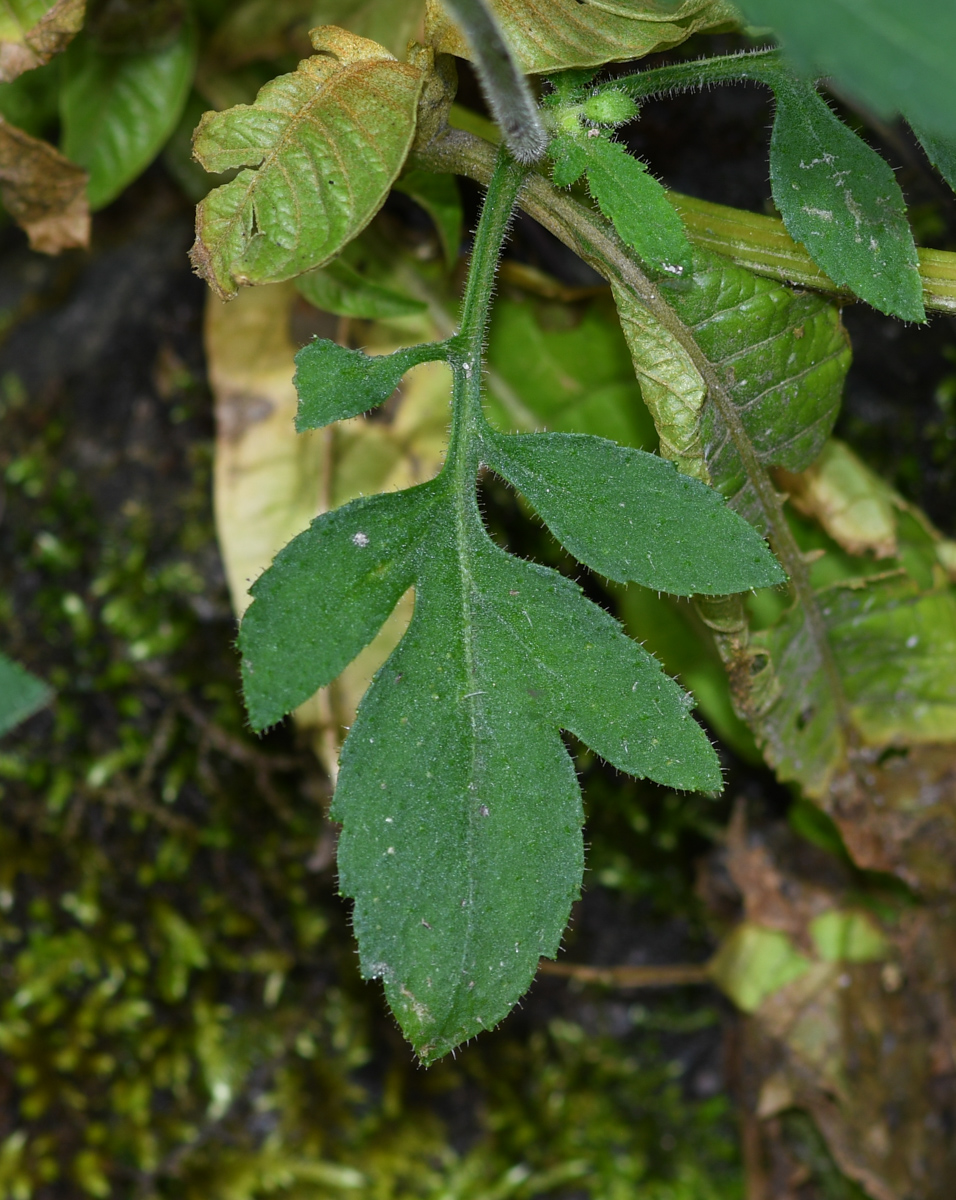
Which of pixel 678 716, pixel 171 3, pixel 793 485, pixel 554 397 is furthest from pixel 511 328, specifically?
pixel 678 716

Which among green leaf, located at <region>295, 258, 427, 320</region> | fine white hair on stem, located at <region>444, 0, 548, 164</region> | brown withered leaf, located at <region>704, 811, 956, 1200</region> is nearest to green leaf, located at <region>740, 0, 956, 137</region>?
fine white hair on stem, located at <region>444, 0, 548, 164</region>

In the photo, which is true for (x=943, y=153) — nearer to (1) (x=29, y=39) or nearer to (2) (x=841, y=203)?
(2) (x=841, y=203)

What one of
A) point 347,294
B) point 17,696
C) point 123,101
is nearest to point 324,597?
point 17,696

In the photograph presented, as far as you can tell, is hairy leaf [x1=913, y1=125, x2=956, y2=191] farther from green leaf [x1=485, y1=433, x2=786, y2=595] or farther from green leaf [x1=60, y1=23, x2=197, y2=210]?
green leaf [x1=60, y1=23, x2=197, y2=210]

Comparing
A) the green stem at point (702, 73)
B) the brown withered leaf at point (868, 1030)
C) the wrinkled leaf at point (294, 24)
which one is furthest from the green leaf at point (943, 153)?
the brown withered leaf at point (868, 1030)

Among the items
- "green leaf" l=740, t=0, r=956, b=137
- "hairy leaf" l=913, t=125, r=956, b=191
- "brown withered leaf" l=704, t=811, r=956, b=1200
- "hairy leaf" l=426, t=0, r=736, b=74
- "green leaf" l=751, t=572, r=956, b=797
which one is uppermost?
"green leaf" l=740, t=0, r=956, b=137
